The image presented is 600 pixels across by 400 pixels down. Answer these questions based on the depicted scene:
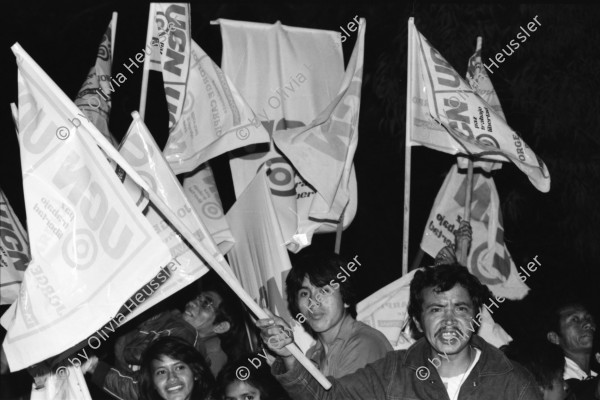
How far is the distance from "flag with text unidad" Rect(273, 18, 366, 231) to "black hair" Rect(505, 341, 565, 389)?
1.55 metres

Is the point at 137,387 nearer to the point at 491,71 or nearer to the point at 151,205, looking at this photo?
the point at 151,205

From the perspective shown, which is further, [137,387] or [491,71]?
[491,71]

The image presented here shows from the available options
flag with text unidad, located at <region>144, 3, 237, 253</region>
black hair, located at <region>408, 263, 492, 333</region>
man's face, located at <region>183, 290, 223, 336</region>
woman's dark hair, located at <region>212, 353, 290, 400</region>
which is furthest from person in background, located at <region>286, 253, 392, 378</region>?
flag with text unidad, located at <region>144, 3, 237, 253</region>

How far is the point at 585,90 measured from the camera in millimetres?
10266

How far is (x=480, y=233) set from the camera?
7.94 meters

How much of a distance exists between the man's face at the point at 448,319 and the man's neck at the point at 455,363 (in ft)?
0.11

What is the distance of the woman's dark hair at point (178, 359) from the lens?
583 centimetres

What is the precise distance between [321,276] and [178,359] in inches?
31.9

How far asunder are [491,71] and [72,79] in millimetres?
4166

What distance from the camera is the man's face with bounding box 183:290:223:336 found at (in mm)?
6992

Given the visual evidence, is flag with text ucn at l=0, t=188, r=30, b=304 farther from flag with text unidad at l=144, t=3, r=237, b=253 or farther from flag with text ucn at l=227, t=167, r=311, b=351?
flag with text ucn at l=227, t=167, r=311, b=351

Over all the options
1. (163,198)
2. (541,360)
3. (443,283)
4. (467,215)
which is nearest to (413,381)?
(443,283)

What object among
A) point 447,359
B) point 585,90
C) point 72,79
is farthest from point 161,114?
point 447,359

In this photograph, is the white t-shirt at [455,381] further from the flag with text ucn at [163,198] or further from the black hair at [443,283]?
the flag with text ucn at [163,198]
